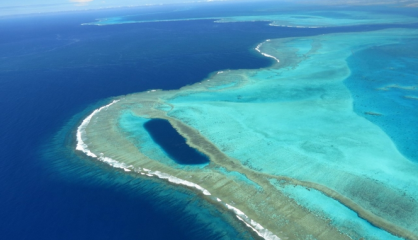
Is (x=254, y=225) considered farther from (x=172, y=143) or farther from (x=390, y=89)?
(x=390, y=89)

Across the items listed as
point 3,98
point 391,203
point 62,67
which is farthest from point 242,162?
point 62,67

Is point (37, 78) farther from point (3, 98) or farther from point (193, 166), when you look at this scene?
point (193, 166)

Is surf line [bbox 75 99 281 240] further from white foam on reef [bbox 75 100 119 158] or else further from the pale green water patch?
the pale green water patch

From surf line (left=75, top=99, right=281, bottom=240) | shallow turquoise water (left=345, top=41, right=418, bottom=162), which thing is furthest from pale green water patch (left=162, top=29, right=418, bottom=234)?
surf line (left=75, top=99, right=281, bottom=240)

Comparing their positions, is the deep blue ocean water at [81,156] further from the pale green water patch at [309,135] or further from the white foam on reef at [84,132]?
the pale green water patch at [309,135]

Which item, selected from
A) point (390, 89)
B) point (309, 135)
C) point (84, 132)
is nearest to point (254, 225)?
point (309, 135)

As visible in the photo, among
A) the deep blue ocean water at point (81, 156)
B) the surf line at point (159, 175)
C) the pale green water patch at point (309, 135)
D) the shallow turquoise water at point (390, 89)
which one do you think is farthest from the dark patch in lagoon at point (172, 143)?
the shallow turquoise water at point (390, 89)
